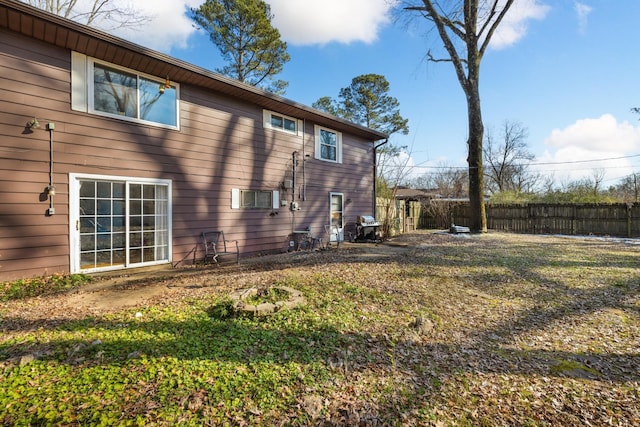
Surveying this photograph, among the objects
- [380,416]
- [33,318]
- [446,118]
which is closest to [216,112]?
[33,318]

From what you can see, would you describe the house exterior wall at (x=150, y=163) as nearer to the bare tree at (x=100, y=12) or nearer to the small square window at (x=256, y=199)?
the small square window at (x=256, y=199)

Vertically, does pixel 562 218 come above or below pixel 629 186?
below

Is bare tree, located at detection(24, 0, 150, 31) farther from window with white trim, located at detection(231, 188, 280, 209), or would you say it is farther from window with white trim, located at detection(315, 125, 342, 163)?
window with white trim, located at detection(231, 188, 280, 209)

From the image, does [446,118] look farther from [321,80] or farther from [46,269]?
[46,269]

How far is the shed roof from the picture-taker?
14.5ft

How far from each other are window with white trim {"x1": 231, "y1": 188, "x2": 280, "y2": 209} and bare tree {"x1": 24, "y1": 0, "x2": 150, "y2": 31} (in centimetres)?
653

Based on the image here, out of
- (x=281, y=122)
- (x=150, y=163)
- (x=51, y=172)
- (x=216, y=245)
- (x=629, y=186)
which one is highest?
(x=281, y=122)

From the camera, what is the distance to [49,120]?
492 centimetres

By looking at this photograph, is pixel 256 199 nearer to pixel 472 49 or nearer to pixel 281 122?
pixel 281 122

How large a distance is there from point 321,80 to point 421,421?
1650 centimetres

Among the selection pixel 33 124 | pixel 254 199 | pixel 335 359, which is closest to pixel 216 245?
pixel 254 199

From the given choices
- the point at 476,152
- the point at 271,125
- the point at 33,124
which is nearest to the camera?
the point at 33,124

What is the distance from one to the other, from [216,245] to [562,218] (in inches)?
590

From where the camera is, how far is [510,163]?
31578mm
